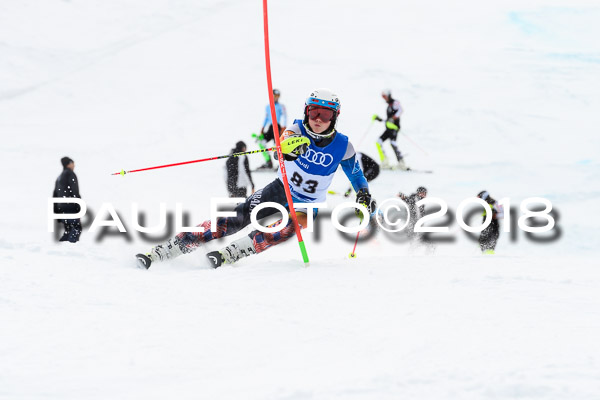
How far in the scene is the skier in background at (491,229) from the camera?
7.78 meters

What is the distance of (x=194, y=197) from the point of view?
11.3 meters

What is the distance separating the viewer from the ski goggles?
16.4 ft

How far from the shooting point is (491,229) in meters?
7.87

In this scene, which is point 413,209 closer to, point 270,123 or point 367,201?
point 367,201

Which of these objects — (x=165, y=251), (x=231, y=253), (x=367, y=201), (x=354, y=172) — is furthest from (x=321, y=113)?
(x=165, y=251)

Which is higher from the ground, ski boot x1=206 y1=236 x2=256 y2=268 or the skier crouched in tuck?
the skier crouched in tuck

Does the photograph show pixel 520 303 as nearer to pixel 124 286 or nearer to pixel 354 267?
pixel 354 267

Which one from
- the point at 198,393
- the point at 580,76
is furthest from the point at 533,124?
the point at 198,393

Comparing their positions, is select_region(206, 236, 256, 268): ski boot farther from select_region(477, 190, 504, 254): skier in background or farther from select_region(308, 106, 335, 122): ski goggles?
select_region(477, 190, 504, 254): skier in background

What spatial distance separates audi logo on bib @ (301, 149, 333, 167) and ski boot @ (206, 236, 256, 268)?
0.84 meters

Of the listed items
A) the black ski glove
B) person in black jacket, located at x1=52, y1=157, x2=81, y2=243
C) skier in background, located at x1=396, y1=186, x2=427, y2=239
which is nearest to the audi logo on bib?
the black ski glove

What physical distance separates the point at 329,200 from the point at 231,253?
6.09 m

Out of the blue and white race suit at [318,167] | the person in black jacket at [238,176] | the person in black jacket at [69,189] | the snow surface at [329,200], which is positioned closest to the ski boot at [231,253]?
the snow surface at [329,200]

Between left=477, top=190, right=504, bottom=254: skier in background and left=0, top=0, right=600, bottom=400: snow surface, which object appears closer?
left=0, top=0, right=600, bottom=400: snow surface
